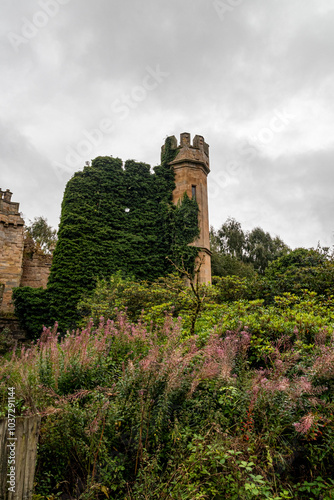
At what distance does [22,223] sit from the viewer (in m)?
17.8

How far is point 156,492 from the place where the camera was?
272 centimetres

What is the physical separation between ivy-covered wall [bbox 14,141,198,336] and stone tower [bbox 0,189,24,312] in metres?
4.27

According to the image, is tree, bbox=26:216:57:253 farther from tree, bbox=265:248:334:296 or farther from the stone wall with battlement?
tree, bbox=265:248:334:296

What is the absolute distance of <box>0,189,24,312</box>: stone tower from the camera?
1683 cm

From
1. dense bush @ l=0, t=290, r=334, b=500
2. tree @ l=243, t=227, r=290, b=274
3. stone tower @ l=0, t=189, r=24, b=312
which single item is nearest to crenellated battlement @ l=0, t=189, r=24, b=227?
stone tower @ l=0, t=189, r=24, b=312

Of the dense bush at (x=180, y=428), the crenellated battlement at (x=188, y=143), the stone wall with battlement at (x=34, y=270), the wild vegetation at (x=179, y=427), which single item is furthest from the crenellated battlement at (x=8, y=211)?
the dense bush at (x=180, y=428)

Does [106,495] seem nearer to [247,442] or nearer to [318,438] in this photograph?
[247,442]

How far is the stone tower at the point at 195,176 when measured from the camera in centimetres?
1569

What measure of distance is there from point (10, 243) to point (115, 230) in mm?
6195

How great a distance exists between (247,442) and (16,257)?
1641cm

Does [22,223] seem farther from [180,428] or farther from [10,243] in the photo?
[180,428]

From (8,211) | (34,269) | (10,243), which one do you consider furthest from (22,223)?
(34,269)

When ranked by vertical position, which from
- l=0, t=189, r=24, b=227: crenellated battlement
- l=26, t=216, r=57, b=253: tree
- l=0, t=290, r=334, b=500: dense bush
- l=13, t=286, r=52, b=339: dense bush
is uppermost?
l=26, t=216, r=57, b=253: tree

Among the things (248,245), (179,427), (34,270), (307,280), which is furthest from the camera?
(248,245)
